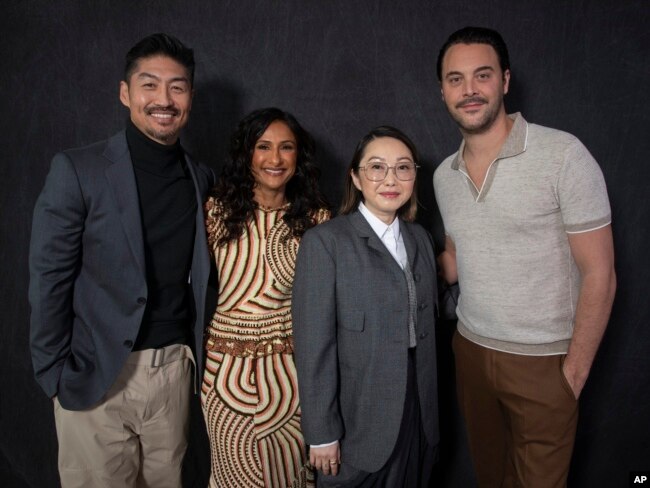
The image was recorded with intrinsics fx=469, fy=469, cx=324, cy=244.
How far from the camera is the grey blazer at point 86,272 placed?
61.4 inches

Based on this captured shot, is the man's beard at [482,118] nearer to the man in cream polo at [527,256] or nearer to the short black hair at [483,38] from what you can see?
the man in cream polo at [527,256]

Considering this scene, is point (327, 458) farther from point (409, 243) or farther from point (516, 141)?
point (516, 141)

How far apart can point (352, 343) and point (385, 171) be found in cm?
59

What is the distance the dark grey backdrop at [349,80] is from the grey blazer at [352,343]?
817 mm

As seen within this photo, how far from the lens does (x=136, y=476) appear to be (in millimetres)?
1844

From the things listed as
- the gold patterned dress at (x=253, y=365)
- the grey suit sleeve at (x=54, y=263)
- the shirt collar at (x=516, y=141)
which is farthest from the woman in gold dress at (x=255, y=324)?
the shirt collar at (x=516, y=141)

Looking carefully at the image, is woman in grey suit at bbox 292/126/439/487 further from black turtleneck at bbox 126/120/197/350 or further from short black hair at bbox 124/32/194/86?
short black hair at bbox 124/32/194/86

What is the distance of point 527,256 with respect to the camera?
1.63 meters

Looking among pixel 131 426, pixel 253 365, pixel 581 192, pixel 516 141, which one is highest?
pixel 516 141

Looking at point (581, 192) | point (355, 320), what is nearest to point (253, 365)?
point (355, 320)

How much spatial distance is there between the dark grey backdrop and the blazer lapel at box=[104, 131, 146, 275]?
2.23 ft

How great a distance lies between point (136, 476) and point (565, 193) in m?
1.90

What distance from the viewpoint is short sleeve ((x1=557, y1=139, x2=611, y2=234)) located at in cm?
153

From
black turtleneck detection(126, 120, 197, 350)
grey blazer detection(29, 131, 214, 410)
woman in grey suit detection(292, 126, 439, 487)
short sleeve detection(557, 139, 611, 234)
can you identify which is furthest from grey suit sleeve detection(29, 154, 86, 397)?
short sleeve detection(557, 139, 611, 234)
